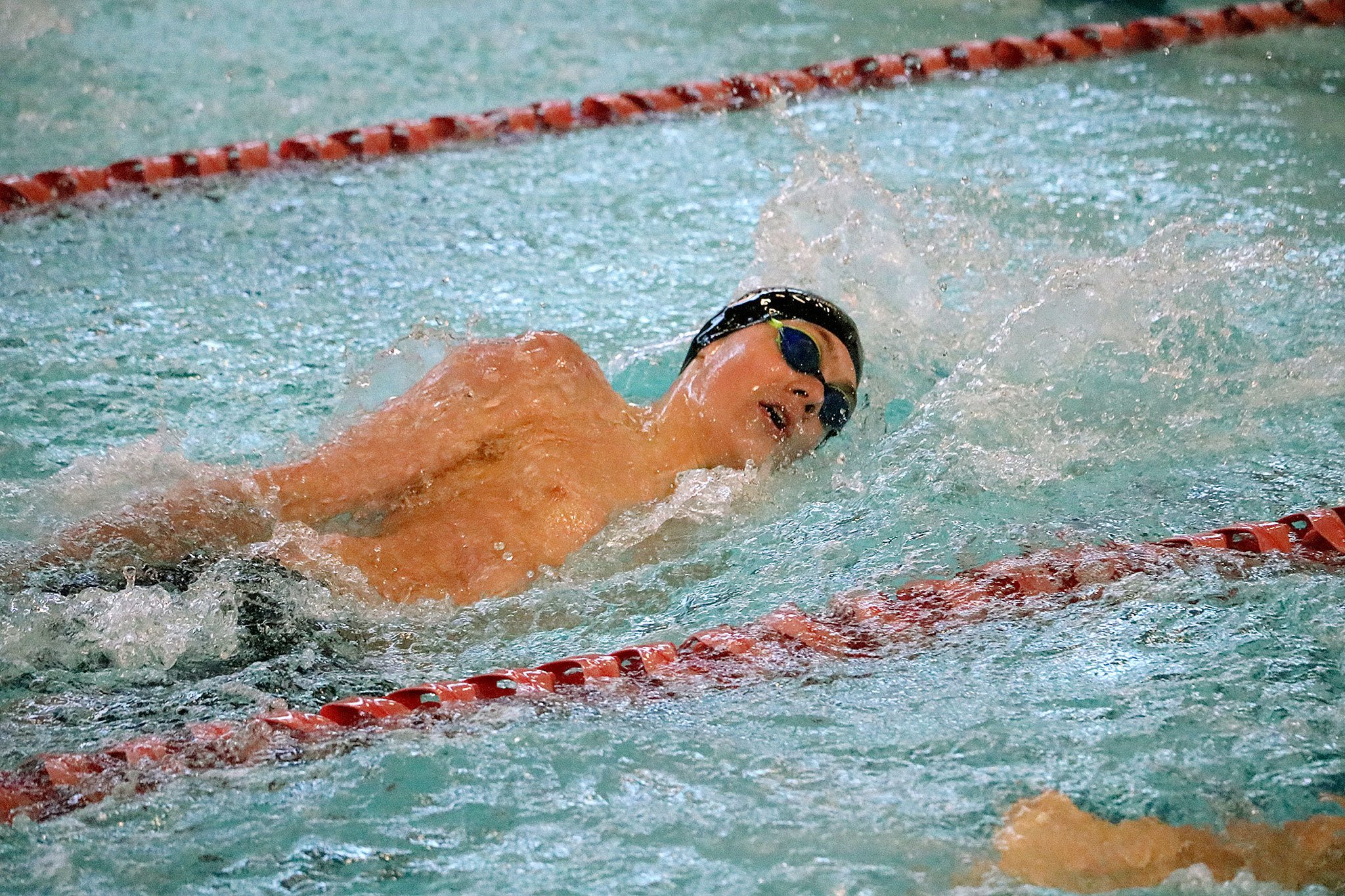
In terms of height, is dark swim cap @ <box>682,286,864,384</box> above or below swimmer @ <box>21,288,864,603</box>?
above

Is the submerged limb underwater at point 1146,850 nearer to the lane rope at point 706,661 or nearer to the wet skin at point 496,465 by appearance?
the lane rope at point 706,661

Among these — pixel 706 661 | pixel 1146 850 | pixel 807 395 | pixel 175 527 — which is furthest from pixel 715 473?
pixel 1146 850

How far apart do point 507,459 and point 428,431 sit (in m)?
0.18

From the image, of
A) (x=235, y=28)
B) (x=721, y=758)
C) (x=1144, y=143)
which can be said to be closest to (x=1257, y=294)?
(x=1144, y=143)

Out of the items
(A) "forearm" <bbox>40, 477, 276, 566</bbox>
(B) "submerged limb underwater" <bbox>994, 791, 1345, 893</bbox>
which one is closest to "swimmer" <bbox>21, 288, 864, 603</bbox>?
(A) "forearm" <bbox>40, 477, 276, 566</bbox>

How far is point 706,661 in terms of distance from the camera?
7.48 feet

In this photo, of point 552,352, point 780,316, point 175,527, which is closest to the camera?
point 175,527

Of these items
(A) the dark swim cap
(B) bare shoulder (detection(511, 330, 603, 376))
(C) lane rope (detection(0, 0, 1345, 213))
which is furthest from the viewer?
(C) lane rope (detection(0, 0, 1345, 213))

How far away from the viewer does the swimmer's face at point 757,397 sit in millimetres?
2771

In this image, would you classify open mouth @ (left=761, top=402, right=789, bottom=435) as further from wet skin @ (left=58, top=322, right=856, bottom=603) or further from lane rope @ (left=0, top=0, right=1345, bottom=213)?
lane rope @ (left=0, top=0, right=1345, bottom=213)

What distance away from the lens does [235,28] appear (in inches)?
264

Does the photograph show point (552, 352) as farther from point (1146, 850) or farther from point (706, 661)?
point (1146, 850)

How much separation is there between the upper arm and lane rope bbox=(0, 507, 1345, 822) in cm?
A: 58

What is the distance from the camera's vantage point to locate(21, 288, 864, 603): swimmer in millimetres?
2422
